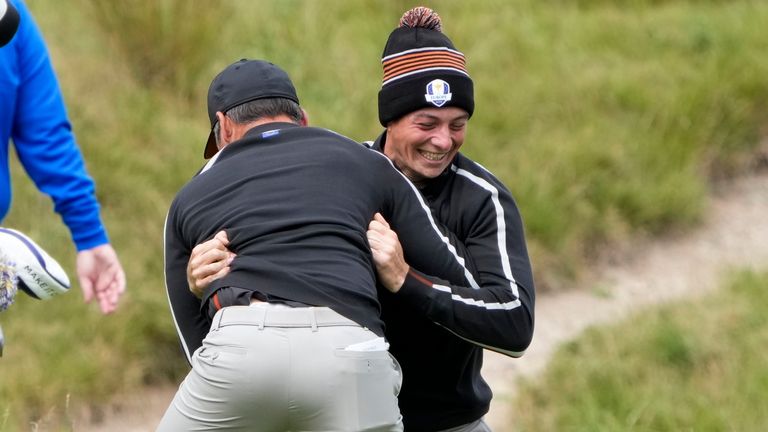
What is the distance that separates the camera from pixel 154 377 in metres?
5.55

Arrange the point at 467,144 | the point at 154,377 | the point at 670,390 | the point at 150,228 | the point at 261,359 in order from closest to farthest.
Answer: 1. the point at 261,359
2. the point at 670,390
3. the point at 154,377
4. the point at 150,228
5. the point at 467,144

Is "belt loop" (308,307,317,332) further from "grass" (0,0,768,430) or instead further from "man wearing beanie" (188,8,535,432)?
"grass" (0,0,768,430)

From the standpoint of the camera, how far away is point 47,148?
13.1 ft

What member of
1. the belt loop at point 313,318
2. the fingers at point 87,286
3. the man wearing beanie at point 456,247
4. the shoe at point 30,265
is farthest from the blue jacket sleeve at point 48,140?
the belt loop at point 313,318

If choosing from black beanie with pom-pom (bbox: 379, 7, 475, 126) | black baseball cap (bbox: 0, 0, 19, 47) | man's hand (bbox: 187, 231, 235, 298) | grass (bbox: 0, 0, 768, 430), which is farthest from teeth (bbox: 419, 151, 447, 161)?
grass (bbox: 0, 0, 768, 430)

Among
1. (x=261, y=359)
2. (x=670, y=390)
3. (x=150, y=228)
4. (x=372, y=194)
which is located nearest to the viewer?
(x=261, y=359)

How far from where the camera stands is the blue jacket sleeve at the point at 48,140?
12.6 ft

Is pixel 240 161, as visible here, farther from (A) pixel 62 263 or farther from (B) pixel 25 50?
(A) pixel 62 263

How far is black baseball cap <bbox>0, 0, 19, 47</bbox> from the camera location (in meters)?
3.10

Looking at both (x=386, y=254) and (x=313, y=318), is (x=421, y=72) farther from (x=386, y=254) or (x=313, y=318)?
(x=313, y=318)

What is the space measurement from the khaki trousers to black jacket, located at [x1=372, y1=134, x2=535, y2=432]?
0.25 meters

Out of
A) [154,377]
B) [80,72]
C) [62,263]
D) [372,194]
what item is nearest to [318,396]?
[372,194]

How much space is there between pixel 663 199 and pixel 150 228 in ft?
9.25

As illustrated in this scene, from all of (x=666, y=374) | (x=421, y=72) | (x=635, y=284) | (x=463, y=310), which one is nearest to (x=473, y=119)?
(x=635, y=284)
